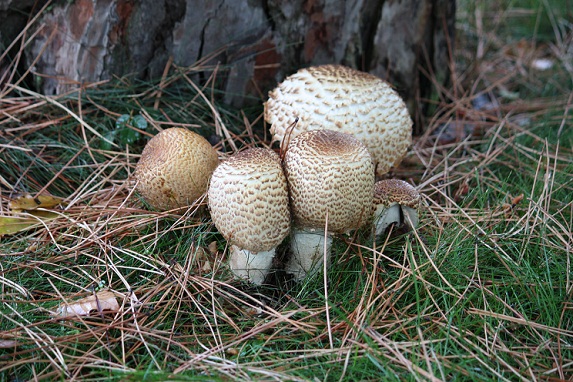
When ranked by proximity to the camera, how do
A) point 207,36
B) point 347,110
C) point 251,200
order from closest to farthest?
1. point 251,200
2. point 347,110
3. point 207,36

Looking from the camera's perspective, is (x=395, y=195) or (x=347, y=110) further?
(x=347, y=110)

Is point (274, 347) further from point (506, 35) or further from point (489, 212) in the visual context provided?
point (506, 35)

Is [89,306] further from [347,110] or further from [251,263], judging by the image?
[347,110]

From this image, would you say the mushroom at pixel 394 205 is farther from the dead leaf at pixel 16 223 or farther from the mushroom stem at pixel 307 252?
the dead leaf at pixel 16 223

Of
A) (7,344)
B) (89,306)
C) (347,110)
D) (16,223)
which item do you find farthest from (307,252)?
(16,223)

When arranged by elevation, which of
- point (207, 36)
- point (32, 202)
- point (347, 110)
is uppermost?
point (207, 36)

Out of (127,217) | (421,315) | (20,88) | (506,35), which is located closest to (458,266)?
(421,315)

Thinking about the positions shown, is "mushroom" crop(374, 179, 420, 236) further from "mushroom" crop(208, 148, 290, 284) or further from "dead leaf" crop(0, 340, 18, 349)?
"dead leaf" crop(0, 340, 18, 349)

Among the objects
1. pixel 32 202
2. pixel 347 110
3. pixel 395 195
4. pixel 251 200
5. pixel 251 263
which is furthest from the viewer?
pixel 32 202
